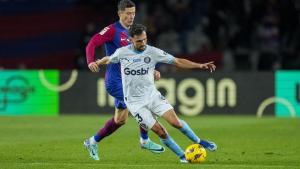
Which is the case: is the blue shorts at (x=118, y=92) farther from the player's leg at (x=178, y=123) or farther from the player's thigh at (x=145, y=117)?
the player's leg at (x=178, y=123)

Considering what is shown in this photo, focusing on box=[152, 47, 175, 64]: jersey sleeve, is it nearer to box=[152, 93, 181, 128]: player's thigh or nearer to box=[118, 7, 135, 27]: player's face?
box=[152, 93, 181, 128]: player's thigh

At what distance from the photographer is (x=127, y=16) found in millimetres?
12023

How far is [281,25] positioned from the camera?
79.3 ft

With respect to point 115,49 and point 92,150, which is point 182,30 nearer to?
point 115,49

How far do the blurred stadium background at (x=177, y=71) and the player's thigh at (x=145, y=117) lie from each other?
67.3 inches

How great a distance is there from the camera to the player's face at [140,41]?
1110 cm

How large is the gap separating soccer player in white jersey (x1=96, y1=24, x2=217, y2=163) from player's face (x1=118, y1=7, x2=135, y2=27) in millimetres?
795

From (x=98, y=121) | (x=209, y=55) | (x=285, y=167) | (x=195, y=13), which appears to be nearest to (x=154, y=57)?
(x=285, y=167)

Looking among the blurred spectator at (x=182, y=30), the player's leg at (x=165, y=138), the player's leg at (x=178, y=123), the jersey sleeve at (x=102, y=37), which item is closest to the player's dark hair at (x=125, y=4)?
the jersey sleeve at (x=102, y=37)

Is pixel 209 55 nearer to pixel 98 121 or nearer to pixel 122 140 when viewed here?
pixel 98 121

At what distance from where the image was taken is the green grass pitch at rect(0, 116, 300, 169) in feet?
37.2

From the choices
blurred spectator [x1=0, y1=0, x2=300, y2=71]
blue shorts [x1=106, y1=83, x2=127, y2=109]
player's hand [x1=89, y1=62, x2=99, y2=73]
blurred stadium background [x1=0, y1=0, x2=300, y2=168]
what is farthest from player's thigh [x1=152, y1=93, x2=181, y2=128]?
blurred spectator [x1=0, y1=0, x2=300, y2=71]

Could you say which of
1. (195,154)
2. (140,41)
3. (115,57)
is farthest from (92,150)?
(140,41)

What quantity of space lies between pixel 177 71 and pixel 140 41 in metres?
11.3
